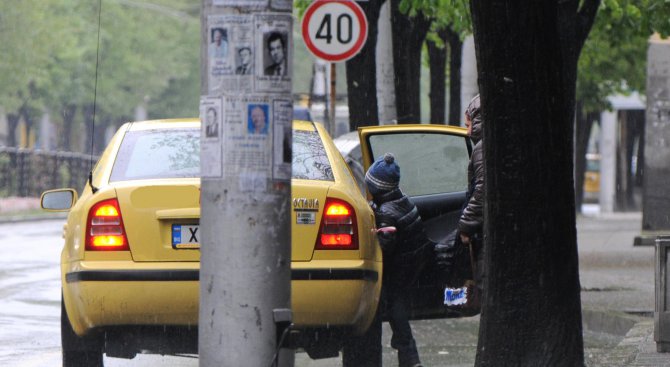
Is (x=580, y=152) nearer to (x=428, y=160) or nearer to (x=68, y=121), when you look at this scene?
(x=68, y=121)

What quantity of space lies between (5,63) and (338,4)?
126 ft

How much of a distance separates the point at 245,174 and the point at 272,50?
426mm

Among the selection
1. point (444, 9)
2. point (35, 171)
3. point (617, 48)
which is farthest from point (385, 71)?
point (35, 171)

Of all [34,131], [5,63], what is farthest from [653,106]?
[34,131]

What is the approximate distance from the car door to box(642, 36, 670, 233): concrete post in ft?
45.5

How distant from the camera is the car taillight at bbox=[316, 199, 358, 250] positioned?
780cm

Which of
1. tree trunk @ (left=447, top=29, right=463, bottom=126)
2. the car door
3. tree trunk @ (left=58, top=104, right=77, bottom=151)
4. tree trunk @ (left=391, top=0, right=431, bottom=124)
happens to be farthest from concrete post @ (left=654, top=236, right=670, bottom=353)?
tree trunk @ (left=58, top=104, right=77, bottom=151)

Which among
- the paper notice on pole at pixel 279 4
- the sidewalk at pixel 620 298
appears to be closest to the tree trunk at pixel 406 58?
the sidewalk at pixel 620 298

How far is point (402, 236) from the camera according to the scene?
9055 millimetres

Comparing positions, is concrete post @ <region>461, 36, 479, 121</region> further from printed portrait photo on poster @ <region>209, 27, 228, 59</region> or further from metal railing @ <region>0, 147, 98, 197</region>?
metal railing @ <region>0, 147, 98, 197</region>

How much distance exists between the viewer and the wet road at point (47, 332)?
32.8 ft

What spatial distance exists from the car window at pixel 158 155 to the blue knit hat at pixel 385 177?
1120 millimetres

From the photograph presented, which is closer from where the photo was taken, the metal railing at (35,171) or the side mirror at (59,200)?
the side mirror at (59,200)

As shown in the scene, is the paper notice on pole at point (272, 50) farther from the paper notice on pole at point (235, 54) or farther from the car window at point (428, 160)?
the car window at point (428, 160)
